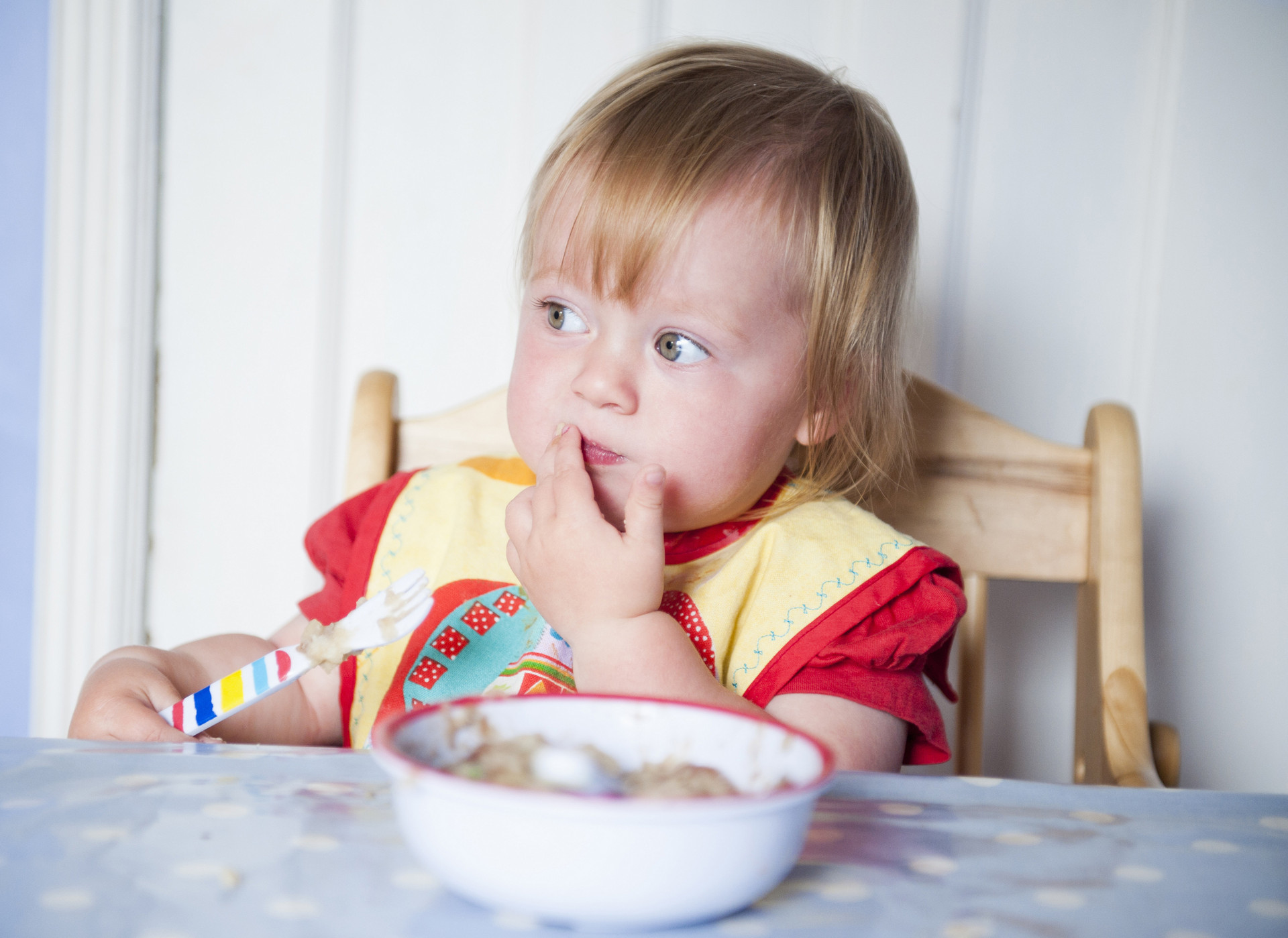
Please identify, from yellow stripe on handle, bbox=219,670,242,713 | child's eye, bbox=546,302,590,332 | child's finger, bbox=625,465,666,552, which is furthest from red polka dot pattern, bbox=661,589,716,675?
yellow stripe on handle, bbox=219,670,242,713

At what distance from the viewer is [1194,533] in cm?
118

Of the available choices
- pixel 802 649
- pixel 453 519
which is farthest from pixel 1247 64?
pixel 453 519

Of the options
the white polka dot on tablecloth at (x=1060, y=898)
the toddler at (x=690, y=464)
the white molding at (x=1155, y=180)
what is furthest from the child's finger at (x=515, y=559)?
the white molding at (x=1155, y=180)

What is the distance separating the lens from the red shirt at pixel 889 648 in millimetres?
723

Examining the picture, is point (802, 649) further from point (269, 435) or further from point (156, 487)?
point (156, 487)

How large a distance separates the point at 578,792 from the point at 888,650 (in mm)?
455

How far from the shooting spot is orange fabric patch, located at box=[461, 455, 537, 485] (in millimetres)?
906

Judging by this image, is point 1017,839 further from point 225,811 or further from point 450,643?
point 450,643

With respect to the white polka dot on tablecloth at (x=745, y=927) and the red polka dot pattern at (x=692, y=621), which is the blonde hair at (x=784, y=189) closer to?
the red polka dot pattern at (x=692, y=621)

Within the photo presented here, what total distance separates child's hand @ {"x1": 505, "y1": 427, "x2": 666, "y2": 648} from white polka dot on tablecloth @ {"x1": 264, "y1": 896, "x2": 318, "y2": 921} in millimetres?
362

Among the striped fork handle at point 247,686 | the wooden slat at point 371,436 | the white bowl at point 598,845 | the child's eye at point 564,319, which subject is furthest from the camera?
the wooden slat at point 371,436

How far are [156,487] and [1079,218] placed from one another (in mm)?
1188

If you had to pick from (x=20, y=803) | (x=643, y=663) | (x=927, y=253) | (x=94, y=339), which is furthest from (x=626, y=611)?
(x=94, y=339)

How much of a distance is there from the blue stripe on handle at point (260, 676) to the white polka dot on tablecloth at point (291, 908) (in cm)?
26
